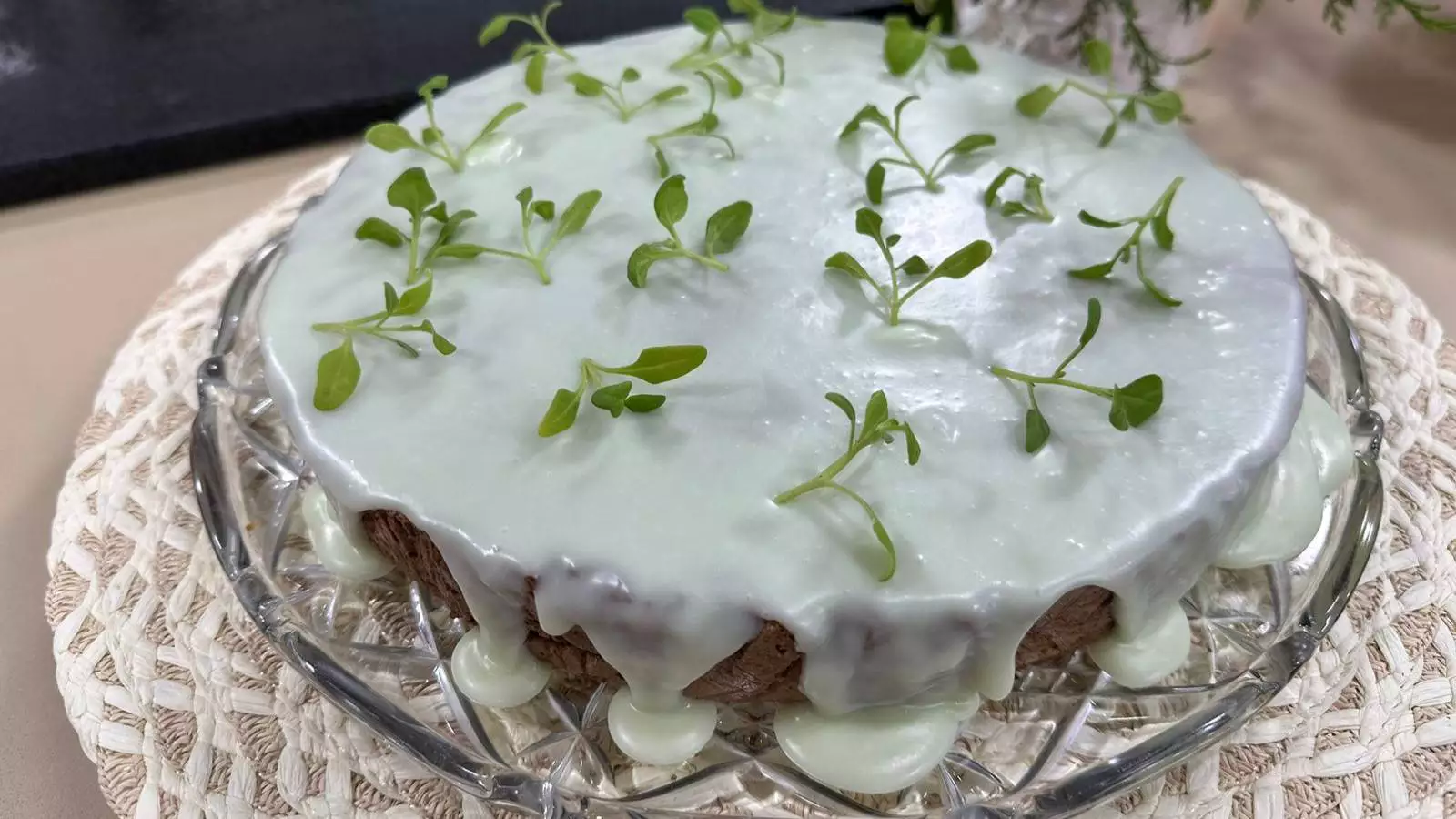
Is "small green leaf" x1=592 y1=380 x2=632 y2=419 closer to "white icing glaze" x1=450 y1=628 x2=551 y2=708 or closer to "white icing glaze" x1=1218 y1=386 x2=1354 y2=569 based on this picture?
"white icing glaze" x1=450 y1=628 x2=551 y2=708

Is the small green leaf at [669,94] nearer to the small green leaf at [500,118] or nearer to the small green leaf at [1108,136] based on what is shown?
the small green leaf at [500,118]

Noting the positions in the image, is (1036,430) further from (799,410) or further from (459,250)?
(459,250)

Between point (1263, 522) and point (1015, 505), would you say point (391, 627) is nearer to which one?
point (1015, 505)

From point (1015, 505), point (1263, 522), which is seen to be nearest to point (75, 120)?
point (1015, 505)

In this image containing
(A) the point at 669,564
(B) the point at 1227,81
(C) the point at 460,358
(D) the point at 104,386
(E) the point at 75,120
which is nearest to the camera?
(A) the point at 669,564

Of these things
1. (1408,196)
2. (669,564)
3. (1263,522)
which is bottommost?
(1408,196)

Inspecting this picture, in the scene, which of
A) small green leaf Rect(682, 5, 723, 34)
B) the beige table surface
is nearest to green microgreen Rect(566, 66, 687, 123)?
small green leaf Rect(682, 5, 723, 34)
